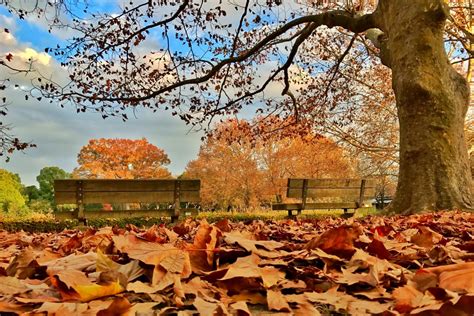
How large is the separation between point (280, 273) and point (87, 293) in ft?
1.83

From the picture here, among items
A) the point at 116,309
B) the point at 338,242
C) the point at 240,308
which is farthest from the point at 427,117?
the point at 116,309

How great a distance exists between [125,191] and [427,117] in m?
5.42

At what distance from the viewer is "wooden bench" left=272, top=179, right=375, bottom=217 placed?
33.6 ft

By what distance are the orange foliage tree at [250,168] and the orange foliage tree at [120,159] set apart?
5917mm

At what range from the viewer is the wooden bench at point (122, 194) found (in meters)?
7.70

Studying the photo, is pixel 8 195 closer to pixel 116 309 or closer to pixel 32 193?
pixel 32 193

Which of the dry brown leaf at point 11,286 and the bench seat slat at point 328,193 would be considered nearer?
the dry brown leaf at point 11,286

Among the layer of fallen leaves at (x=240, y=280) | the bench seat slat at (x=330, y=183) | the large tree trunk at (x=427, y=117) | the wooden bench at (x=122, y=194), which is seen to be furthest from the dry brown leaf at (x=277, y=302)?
the bench seat slat at (x=330, y=183)

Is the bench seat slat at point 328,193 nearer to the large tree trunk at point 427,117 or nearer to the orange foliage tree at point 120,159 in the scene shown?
the large tree trunk at point 427,117

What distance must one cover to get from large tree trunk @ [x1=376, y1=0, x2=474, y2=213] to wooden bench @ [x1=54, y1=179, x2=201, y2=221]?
415cm

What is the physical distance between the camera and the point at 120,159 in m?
39.7

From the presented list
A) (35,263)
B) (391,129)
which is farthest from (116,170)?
(35,263)

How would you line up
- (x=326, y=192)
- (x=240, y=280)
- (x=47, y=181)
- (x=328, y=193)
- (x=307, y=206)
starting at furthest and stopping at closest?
(x=47, y=181) < (x=328, y=193) < (x=326, y=192) < (x=307, y=206) < (x=240, y=280)

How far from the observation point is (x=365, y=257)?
140cm
